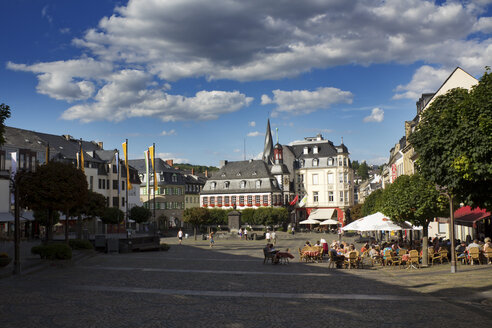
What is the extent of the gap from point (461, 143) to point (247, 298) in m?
8.10

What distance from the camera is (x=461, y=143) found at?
1545 cm

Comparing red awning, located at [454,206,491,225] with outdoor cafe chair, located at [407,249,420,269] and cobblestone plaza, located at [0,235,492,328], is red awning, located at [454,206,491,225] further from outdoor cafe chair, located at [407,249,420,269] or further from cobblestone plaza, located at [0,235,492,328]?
outdoor cafe chair, located at [407,249,420,269]

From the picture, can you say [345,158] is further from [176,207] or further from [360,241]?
[360,241]

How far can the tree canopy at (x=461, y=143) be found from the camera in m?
14.5

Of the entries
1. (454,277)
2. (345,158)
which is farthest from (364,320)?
(345,158)

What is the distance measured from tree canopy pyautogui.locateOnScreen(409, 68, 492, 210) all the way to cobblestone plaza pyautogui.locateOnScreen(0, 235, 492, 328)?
3.29 metres

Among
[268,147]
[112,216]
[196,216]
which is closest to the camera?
[112,216]

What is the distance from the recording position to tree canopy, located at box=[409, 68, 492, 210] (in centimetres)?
1451

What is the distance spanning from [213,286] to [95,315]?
597 centimetres

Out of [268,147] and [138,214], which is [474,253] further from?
[268,147]

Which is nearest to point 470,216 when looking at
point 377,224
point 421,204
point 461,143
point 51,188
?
point 377,224

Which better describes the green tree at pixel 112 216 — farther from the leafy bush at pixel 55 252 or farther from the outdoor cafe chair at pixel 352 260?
the outdoor cafe chair at pixel 352 260

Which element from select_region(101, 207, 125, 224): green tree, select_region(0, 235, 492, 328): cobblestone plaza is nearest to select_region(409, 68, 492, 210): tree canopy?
select_region(0, 235, 492, 328): cobblestone plaza

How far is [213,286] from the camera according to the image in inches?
703
